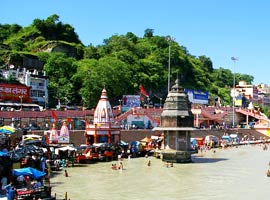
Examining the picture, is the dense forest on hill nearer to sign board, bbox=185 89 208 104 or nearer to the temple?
sign board, bbox=185 89 208 104

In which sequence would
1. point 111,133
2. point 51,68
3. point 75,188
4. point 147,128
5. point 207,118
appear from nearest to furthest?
point 75,188 < point 111,133 < point 147,128 < point 51,68 < point 207,118

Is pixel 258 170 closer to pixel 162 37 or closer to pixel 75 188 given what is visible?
pixel 75 188

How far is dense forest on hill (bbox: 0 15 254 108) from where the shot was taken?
229 feet

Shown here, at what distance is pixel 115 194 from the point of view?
1013 inches

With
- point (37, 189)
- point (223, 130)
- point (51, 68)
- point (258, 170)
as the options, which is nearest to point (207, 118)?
point (223, 130)

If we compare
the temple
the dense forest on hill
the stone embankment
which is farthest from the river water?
the dense forest on hill

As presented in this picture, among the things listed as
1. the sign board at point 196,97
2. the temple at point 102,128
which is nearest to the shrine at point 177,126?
the temple at point 102,128

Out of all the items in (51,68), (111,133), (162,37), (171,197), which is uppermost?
(162,37)

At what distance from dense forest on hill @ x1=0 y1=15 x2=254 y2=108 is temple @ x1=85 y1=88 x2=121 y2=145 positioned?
20.2 meters

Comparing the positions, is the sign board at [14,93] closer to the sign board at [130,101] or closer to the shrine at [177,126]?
the sign board at [130,101]

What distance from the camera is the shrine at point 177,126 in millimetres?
40344

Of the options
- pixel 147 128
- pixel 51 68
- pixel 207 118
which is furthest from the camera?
pixel 207 118

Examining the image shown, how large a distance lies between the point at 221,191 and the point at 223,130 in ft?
154

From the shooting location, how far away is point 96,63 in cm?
7281
